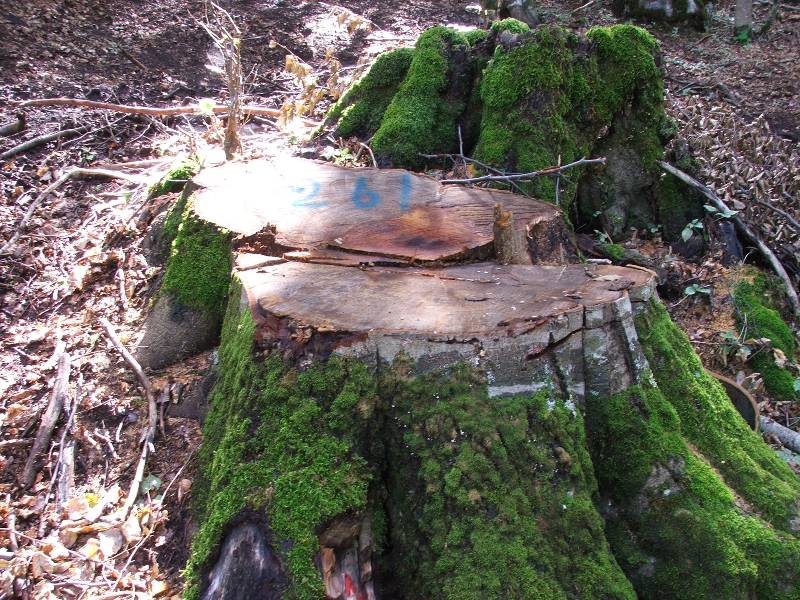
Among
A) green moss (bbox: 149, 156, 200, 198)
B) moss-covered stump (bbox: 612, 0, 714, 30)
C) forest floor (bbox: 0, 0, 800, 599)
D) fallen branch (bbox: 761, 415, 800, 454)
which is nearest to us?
forest floor (bbox: 0, 0, 800, 599)

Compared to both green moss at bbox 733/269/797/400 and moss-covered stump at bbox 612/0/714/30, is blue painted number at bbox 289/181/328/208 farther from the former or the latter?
moss-covered stump at bbox 612/0/714/30

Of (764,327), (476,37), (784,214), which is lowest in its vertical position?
(764,327)

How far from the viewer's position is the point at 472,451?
86.4 inches

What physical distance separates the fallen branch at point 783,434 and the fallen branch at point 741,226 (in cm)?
147

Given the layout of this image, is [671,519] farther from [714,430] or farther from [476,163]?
[476,163]

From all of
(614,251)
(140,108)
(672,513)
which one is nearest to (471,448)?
(672,513)

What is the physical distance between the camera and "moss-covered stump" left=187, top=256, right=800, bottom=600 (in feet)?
6.96

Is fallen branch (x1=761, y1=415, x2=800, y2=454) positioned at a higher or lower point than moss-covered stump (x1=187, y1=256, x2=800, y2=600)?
lower

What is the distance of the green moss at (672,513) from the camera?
2373 mm

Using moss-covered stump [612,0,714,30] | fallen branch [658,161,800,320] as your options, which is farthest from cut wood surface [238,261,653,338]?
moss-covered stump [612,0,714,30]

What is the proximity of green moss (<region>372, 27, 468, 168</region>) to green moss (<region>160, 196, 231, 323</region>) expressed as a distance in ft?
6.06

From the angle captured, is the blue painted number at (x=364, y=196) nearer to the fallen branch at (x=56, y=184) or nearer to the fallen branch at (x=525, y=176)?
the fallen branch at (x=525, y=176)

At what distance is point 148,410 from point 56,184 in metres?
3.34

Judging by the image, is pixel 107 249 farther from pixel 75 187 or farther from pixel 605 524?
pixel 605 524
